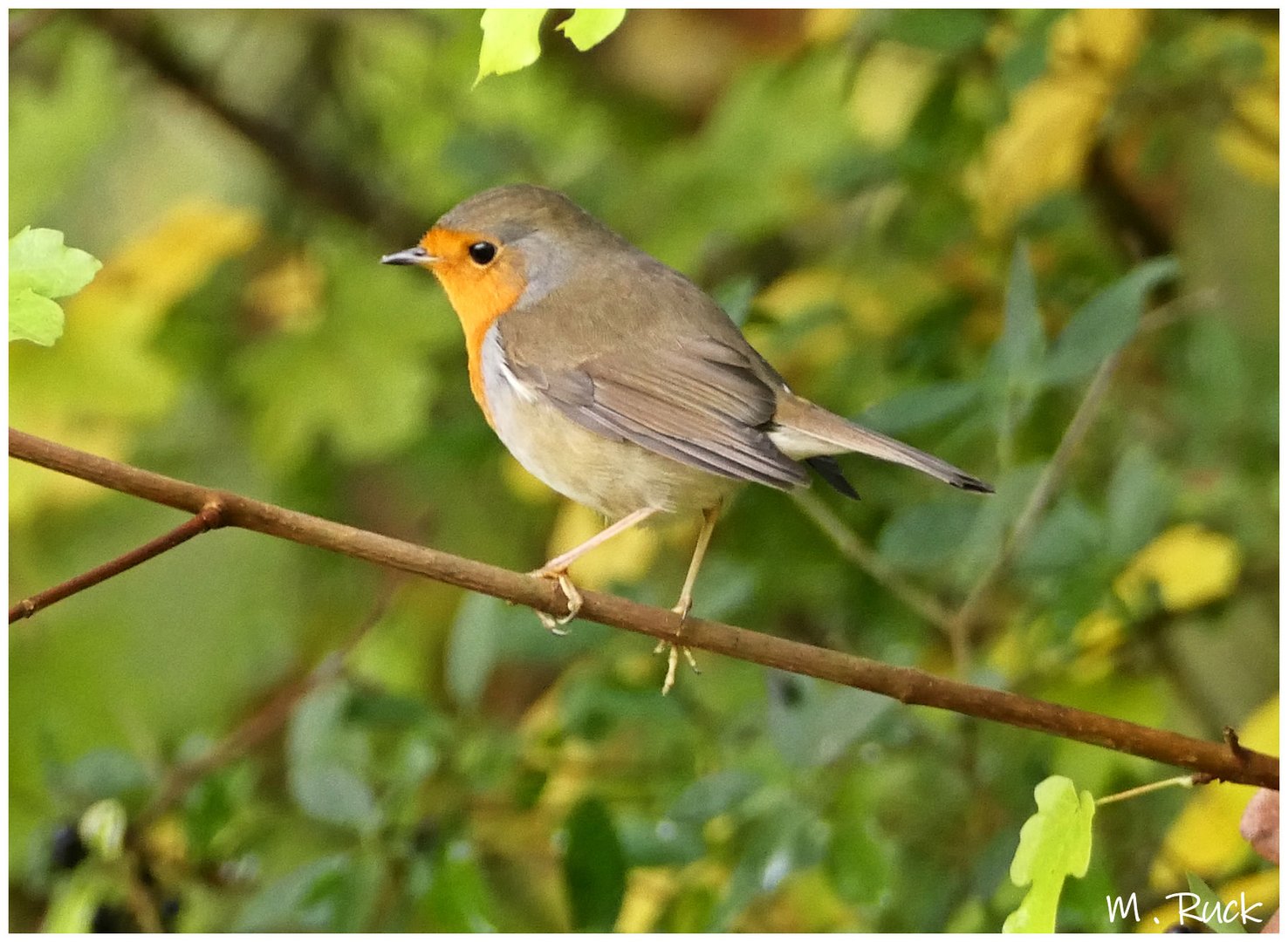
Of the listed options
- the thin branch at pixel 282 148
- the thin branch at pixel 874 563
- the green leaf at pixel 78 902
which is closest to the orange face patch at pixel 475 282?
the thin branch at pixel 874 563

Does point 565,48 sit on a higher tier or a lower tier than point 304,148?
higher

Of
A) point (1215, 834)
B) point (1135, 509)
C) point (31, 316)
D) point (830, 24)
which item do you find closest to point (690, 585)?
point (1135, 509)

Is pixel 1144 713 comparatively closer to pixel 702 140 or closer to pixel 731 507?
pixel 731 507

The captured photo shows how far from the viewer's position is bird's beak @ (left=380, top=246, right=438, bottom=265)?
86.0 inches

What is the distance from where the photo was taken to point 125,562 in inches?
58.9

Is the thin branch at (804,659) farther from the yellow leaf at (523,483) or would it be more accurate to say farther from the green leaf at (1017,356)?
the yellow leaf at (523,483)

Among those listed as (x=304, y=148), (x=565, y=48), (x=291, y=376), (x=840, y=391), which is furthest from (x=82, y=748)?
(x=565, y=48)

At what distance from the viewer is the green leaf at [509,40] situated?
1446 millimetres

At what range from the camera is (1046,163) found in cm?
327

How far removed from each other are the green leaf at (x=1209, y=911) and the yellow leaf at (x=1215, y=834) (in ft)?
1.69

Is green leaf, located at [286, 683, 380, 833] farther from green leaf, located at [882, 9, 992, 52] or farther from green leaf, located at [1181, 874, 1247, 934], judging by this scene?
green leaf, located at [882, 9, 992, 52]

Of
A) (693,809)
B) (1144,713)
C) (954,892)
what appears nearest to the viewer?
(693,809)

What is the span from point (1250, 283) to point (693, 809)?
2050mm

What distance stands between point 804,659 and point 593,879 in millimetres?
691
